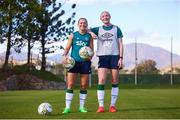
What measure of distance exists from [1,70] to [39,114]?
26.5 metres

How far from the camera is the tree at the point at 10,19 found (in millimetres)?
34250

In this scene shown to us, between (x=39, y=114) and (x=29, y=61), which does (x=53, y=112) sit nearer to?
(x=39, y=114)

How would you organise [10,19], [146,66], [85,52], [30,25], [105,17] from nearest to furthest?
[85,52] → [105,17] → [10,19] → [30,25] → [146,66]

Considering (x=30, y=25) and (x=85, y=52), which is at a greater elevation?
(x=30, y=25)

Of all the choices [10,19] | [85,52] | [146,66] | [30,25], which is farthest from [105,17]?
[146,66]

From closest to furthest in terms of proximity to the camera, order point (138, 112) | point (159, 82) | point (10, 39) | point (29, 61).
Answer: point (138, 112) < point (10, 39) < point (29, 61) < point (159, 82)

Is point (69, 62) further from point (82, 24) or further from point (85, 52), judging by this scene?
point (82, 24)

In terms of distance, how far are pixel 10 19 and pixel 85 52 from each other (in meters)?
25.2

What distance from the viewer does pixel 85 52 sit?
380 inches

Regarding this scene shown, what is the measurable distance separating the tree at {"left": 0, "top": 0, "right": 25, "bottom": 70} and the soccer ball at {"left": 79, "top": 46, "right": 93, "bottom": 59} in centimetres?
2497

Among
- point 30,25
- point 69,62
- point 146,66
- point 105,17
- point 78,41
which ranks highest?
point 30,25

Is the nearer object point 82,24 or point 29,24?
point 82,24

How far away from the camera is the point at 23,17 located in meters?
37.0

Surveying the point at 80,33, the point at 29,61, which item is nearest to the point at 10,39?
the point at 29,61
